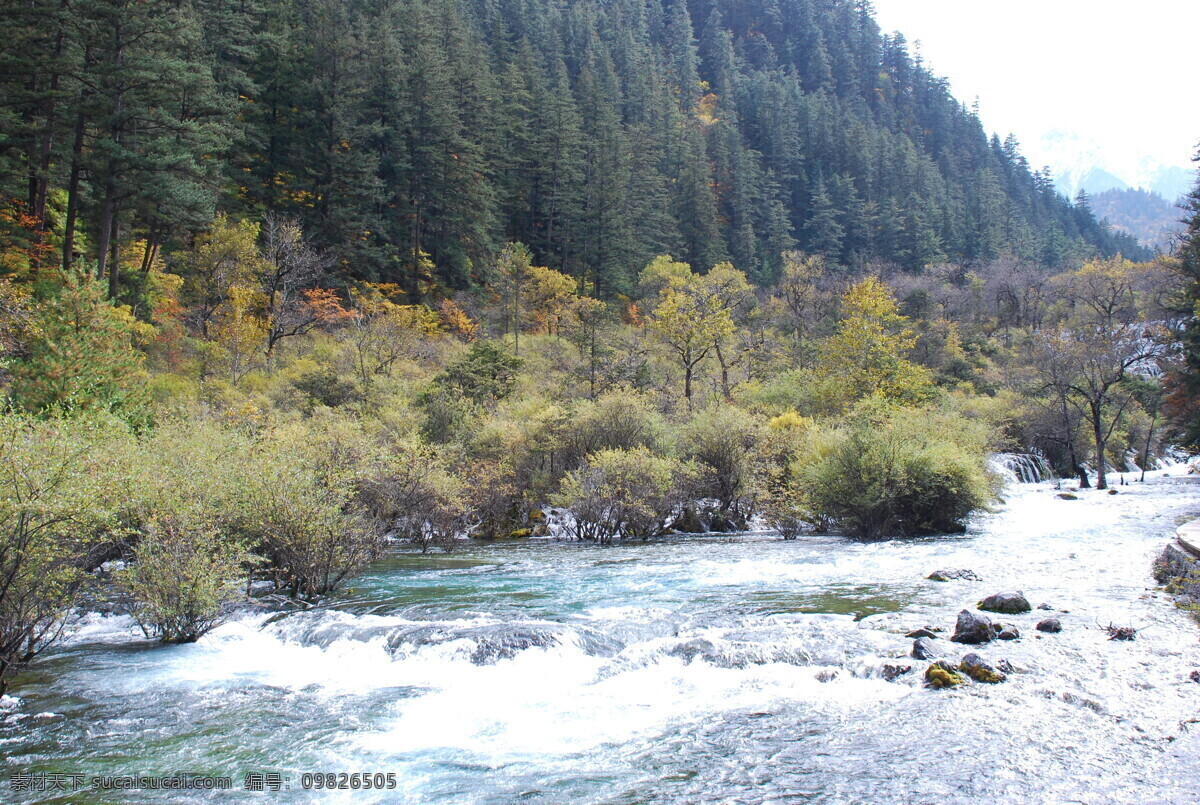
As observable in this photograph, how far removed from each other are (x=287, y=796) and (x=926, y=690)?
792cm

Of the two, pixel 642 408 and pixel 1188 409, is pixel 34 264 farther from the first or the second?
pixel 1188 409

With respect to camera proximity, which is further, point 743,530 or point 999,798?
point 743,530

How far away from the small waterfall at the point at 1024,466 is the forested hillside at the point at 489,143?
39.6 metres

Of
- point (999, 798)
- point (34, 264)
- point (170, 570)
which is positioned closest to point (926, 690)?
point (999, 798)

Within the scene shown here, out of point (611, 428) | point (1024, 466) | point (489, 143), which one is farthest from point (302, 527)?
point (489, 143)

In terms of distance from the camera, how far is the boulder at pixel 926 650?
10.5m

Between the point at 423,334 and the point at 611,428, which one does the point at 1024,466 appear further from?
the point at 423,334

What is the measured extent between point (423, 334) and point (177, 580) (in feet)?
115

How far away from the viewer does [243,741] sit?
8453mm

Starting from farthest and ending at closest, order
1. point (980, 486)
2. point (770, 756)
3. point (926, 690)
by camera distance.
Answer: point (980, 486)
point (926, 690)
point (770, 756)

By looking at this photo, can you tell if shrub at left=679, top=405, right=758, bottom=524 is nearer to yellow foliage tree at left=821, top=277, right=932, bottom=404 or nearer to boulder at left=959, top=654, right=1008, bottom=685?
yellow foliage tree at left=821, top=277, right=932, bottom=404

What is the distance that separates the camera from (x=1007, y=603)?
12.9 metres

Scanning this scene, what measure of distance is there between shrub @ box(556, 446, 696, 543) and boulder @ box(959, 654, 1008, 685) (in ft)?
49.6

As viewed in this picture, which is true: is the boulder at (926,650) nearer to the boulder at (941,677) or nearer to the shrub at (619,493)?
the boulder at (941,677)
